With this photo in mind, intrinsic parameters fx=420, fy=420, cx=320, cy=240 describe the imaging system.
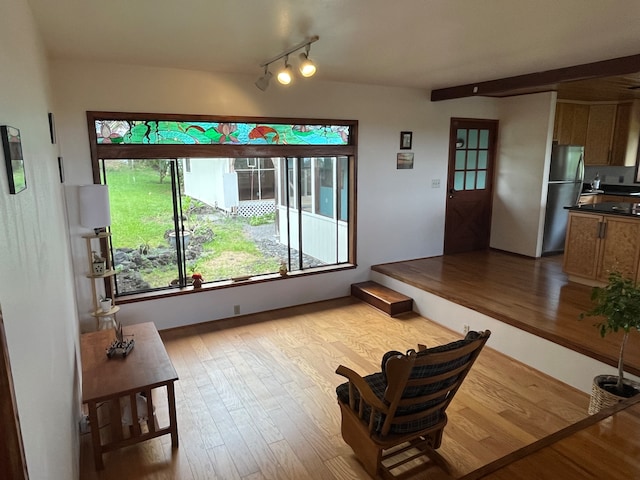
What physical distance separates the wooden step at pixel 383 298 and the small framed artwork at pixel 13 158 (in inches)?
155

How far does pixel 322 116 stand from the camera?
15.6 feet

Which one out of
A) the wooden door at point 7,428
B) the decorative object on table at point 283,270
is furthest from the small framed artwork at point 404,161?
the wooden door at point 7,428

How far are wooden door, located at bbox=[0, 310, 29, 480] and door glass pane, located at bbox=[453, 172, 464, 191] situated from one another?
589 cm

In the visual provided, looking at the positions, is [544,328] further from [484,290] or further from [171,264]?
[171,264]

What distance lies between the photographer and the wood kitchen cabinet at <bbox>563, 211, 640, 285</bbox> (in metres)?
4.32

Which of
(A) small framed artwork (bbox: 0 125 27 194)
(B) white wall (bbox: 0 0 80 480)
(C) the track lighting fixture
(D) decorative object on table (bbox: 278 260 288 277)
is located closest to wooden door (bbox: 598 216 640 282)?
(D) decorative object on table (bbox: 278 260 288 277)

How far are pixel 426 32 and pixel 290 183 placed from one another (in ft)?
7.98

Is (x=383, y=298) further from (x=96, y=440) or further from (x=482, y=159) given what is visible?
(x=96, y=440)

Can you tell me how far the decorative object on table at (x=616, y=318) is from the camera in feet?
8.00

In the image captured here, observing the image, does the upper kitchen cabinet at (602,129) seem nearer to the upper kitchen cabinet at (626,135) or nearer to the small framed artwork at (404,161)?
the upper kitchen cabinet at (626,135)

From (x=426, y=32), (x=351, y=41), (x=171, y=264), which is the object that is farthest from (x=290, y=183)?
(x=426, y=32)

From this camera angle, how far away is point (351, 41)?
303 cm

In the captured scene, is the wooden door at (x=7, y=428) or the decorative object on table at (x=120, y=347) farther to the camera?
the decorative object on table at (x=120, y=347)

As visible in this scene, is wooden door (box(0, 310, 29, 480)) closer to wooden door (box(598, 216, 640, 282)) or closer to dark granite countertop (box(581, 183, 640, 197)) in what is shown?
wooden door (box(598, 216, 640, 282))
